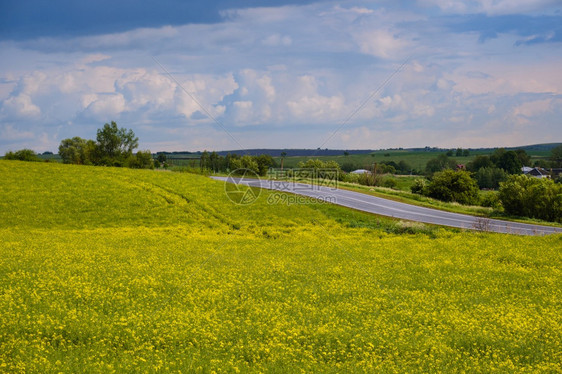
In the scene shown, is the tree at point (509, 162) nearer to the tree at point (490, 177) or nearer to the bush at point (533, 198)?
the tree at point (490, 177)

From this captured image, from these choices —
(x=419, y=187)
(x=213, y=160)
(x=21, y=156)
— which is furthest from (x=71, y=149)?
(x=419, y=187)

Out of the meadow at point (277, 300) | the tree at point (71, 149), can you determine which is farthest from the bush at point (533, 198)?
the tree at point (71, 149)

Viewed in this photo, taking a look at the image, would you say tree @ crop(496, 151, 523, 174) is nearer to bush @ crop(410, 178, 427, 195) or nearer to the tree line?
bush @ crop(410, 178, 427, 195)

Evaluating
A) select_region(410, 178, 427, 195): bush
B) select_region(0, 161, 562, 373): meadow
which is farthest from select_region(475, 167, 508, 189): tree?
select_region(0, 161, 562, 373): meadow

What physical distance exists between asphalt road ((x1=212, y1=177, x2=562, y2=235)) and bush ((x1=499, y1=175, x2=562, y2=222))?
722 centimetres

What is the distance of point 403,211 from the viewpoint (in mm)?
42375

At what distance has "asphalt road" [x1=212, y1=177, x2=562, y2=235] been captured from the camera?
36406mm

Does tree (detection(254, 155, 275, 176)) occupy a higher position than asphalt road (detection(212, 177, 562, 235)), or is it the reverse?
tree (detection(254, 155, 275, 176))

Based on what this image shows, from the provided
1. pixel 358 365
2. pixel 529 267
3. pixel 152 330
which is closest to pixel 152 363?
pixel 152 330

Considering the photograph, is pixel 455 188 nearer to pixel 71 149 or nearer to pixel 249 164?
pixel 249 164

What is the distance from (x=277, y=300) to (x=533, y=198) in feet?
132

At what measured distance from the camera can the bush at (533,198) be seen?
44812 millimetres

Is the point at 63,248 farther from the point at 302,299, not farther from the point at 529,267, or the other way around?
the point at 529,267

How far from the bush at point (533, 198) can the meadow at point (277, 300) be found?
692 inches
